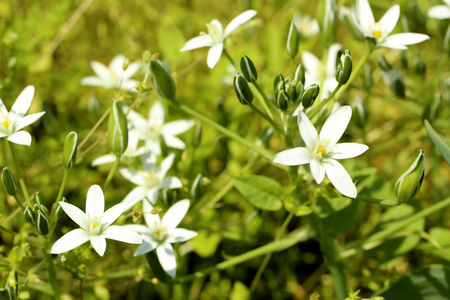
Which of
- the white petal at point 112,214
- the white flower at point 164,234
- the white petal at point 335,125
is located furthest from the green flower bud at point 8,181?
the white petal at point 335,125

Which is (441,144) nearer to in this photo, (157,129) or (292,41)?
(292,41)

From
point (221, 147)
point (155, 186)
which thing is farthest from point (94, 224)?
point (221, 147)

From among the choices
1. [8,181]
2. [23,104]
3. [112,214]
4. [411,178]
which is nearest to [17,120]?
[23,104]

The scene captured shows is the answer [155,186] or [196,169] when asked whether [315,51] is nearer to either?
[196,169]

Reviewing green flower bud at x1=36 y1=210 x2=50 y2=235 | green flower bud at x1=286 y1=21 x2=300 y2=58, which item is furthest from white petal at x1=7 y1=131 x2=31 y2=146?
green flower bud at x1=286 y1=21 x2=300 y2=58

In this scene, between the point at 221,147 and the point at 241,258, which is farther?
the point at 221,147

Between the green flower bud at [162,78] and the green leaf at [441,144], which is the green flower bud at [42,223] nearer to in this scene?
the green flower bud at [162,78]
